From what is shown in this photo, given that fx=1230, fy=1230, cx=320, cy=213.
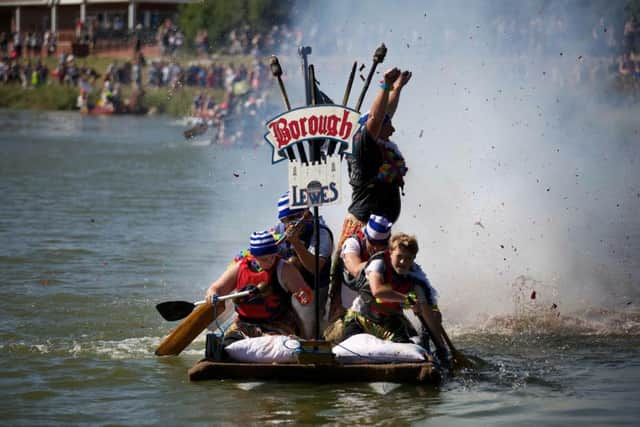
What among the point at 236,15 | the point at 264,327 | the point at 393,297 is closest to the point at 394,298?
the point at 393,297

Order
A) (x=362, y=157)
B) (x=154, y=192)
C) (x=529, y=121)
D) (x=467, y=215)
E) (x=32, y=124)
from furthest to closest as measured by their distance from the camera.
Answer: (x=32, y=124) < (x=154, y=192) < (x=529, y=121) < (x=467, y=215) < (x=362, y=157)

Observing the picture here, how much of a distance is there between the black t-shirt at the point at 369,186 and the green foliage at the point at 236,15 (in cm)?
1014

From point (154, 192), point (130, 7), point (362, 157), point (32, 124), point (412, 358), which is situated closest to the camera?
point (412, 358)

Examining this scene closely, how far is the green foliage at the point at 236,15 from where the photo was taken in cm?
2581

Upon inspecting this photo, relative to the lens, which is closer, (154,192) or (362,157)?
(362,157)

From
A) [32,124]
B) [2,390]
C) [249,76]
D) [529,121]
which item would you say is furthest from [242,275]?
[32,124]

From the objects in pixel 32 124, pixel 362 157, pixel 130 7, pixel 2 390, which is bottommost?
pixel 2 390

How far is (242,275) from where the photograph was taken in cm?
950

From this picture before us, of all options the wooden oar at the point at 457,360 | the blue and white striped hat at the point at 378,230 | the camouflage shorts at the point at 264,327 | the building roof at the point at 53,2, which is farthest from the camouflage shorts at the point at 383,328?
the building roof at the point at 53,2

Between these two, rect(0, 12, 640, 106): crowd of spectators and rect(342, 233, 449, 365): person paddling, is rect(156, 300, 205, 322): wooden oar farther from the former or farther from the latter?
rect(0, 12, 640, 106): crowd of spectators

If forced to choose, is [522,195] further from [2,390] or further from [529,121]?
[2,390]

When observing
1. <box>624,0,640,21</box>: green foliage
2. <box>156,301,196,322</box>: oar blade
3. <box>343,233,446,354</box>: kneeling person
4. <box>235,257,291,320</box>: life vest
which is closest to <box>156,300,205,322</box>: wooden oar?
<box>156,301,196,322</box>: oar blade

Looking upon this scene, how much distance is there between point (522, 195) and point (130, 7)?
5739cm

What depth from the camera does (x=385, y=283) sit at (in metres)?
9.18
